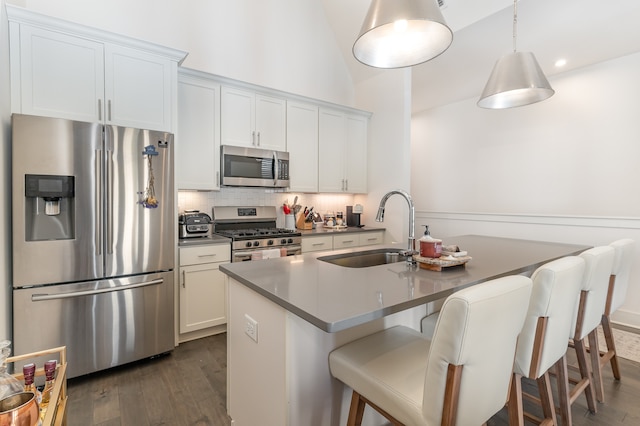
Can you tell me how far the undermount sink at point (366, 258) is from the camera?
197cm

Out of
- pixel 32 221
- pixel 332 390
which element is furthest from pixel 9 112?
pixel 332 390

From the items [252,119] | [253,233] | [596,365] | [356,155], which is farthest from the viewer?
[356,155]

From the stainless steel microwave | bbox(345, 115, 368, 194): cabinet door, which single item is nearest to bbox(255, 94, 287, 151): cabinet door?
the stainless steel microwave

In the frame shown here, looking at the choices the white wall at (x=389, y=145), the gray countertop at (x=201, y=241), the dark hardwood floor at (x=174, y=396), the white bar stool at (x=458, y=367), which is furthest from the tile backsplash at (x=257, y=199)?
the white bar stool at (x=458, y=367)

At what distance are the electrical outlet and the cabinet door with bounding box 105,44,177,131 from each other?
1.92 m

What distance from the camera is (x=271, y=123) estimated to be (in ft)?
11.7

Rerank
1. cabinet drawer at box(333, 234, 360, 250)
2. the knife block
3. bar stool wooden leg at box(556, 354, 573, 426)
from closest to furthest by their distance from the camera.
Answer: bar stool wooden leg at box(556, 354, 573, 426)
cabinet drawer at box(333, 234, 360, 250)
the knife block

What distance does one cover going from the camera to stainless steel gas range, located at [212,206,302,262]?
2.95 metres

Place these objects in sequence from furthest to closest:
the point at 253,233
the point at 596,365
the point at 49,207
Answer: the point at 253,233 < the point at 49,207 < the point at 596,365

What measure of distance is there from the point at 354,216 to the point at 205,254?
2233 millimetres

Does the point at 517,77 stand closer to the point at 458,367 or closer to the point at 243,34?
the point at 458,367

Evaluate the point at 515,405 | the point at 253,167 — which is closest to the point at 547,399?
the point at 515,405

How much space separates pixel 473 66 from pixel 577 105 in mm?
1350

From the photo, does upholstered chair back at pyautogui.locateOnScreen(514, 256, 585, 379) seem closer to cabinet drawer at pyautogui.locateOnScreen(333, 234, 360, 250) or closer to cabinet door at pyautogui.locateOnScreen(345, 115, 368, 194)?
cabinet drawer at pyautogui.locateOnScreen(333, 234, 360, 250)
